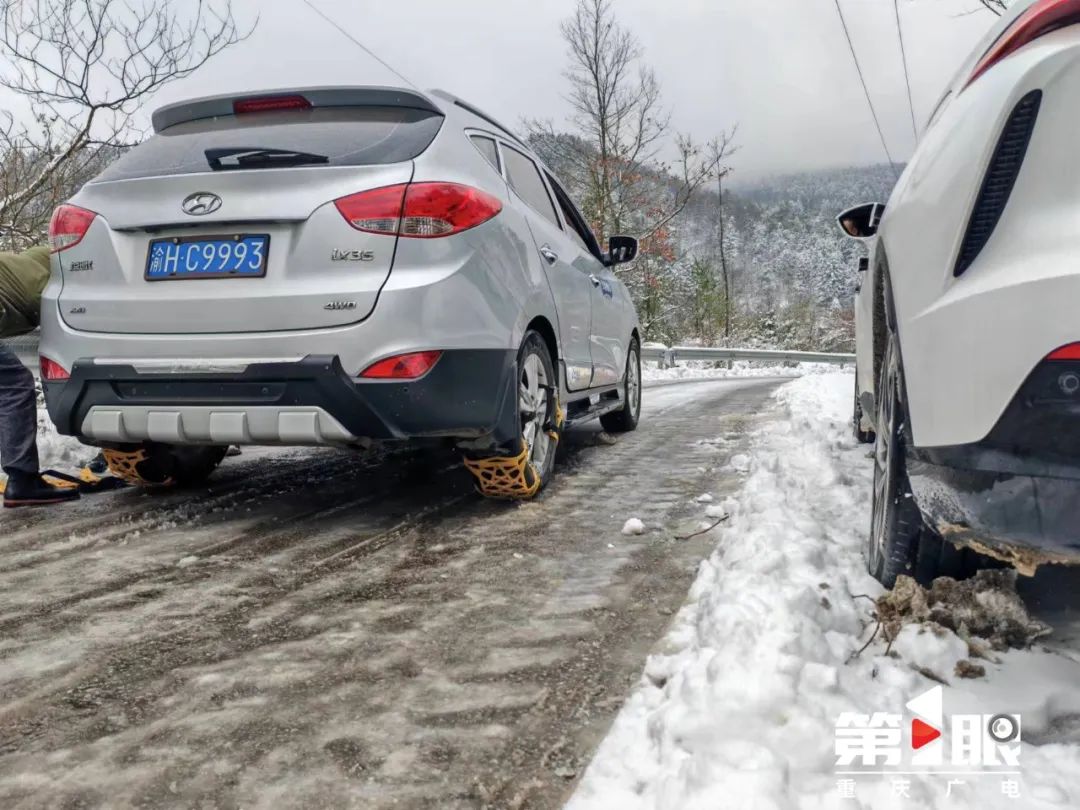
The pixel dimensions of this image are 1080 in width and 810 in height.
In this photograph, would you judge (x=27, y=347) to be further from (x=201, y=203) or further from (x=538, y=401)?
(x=538, y=401)

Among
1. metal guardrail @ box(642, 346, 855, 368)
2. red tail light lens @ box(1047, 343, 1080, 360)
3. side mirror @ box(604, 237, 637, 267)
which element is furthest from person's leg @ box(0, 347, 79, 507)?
metal guardrail @ box(642, 346, 855, 368)

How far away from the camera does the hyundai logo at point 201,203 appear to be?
2.83 m

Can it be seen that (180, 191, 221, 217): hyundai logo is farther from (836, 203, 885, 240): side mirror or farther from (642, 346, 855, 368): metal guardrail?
(642, 346, 855, 368): metal guardrail

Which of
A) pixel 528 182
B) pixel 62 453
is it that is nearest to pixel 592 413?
pixel 528 182

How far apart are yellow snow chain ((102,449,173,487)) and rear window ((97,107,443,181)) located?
116 cm

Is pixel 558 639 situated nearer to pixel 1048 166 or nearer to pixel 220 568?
pixel 220 568

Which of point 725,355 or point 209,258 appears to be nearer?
point 209,258

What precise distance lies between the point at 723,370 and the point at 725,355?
28.0 inches

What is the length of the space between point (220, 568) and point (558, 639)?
125 cm

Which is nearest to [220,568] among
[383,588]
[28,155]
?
[383,588]

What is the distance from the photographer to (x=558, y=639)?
2.01m

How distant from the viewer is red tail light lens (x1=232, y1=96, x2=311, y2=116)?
3.19 meters

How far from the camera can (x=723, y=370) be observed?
811 inches

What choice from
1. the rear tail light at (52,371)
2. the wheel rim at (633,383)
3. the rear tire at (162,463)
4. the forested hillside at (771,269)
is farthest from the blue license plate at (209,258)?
the wheel rim at (633,383)
